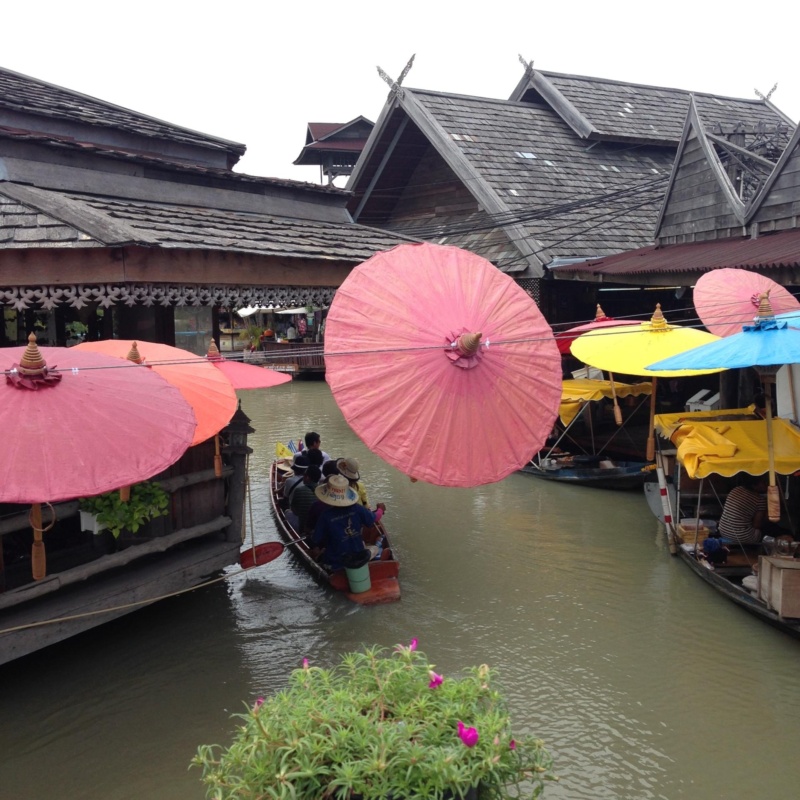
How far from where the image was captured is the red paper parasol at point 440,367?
5.24 metres

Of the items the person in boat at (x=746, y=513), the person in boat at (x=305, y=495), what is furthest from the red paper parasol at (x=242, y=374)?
the person in boat at (x=746, y=513)

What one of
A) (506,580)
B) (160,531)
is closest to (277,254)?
(160,531)

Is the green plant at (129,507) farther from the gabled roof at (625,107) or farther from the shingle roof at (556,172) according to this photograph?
the gabled roof at (625,107)

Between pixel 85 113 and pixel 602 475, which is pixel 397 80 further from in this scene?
pixel 602 475

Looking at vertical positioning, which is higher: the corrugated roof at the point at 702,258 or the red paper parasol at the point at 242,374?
the corrugated roof at the point at 702,258

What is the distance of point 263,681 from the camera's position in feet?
24.0

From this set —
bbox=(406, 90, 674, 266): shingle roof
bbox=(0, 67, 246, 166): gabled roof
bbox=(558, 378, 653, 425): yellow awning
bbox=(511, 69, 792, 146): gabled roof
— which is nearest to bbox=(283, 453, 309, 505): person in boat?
bbox=(558, 378, 653, 425): yellow awning

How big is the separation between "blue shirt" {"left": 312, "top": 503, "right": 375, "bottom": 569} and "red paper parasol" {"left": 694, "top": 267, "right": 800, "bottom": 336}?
4.54m

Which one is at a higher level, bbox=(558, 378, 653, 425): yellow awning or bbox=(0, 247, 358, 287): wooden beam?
bbox=(0, 247, 358, 287): wooden beam

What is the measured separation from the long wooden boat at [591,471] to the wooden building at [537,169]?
4499mm

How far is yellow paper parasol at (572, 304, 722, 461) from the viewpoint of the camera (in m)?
9.43

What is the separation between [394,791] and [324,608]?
5.68 m

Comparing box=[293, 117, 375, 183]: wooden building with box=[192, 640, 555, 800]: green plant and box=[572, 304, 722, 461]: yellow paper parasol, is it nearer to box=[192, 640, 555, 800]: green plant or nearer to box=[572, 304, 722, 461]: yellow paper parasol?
box=[572, 304, 722, 461]: yellow paper parasol

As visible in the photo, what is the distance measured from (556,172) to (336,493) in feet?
45.4
